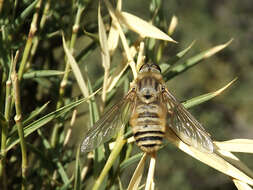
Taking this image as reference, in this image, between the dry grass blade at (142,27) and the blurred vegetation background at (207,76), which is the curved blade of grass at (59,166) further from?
the blurred vegetation background at (207,76)

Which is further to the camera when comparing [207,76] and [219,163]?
[207,76]

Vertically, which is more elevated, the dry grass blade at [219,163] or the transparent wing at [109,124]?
the transparent wing at [109,124]

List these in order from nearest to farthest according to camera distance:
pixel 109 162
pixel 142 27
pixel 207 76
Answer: pixel 109 162, pixel 142 27, pixel 207 76

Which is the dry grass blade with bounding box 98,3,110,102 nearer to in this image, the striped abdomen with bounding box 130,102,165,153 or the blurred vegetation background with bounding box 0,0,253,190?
the striped abdomen with bounding box 130,102,165,153

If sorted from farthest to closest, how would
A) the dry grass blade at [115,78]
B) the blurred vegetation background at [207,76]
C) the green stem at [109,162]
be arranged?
the blurred vegetation background at [207,76] < the dry grass blade at [115,78] < the green stem at [109,162]

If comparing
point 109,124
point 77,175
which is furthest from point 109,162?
point 109,124

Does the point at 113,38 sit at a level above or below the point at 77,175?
above

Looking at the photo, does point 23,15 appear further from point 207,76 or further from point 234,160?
point 207,76

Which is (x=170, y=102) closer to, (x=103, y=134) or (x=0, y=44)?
(x=103, y=134)

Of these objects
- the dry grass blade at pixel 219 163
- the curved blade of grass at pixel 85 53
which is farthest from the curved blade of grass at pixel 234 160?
the curved blade of grass at pixel 85 53
